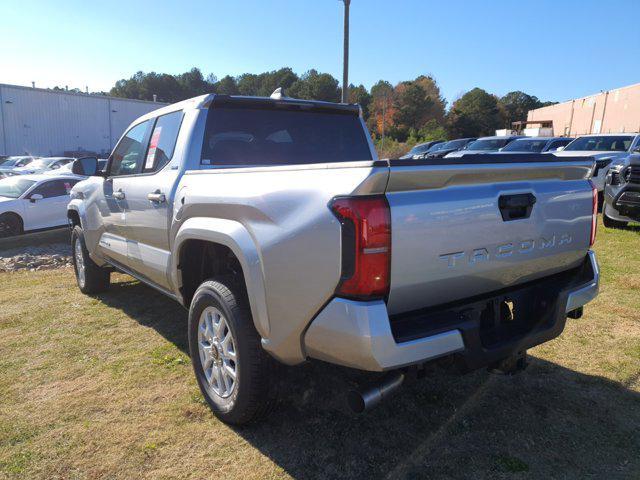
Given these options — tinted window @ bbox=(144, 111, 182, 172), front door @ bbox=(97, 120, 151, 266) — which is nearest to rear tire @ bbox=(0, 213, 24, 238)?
front door @ bbox=(97, 120, 151, 266)

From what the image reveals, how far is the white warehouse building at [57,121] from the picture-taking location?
34.8m

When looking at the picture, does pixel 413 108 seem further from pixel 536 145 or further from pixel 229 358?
pixel 229 358

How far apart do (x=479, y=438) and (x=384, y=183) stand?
1.72 meters

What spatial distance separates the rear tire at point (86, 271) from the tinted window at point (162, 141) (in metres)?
2.09

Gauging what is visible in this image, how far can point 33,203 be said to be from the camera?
10234 millimetres

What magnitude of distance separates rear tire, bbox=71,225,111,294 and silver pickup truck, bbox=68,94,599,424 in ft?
7.50

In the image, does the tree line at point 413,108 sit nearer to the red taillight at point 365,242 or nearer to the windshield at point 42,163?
the windshield at point 42,163

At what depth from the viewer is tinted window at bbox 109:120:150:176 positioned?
4367 millimetres

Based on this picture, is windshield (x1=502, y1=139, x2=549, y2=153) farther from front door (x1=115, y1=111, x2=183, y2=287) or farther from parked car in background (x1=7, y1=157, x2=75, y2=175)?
parked car in background (x1=7, y1=157, x2=75, y2=175)

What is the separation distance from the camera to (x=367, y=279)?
6.93ft

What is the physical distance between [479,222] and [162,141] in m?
2.69

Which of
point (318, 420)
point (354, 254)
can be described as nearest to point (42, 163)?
point (318, 420)

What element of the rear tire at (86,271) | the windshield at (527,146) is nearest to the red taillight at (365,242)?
the rear tire at (86,271)

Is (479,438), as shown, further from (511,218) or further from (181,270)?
(181,270)
